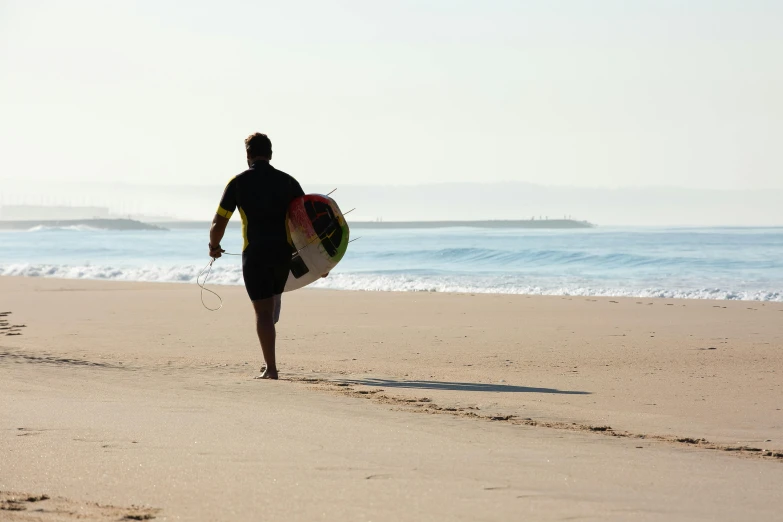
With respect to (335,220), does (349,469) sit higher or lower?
lower

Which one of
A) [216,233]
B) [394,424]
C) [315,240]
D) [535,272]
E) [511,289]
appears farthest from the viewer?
[535,272]

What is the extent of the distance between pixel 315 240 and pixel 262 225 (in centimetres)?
69

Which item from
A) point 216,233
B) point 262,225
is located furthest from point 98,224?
point 262,225

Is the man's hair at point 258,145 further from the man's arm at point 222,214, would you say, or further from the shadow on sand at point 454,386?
the shadow on sand at point 454,386

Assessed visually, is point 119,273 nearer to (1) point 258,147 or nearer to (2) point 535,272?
(2) point 535,272

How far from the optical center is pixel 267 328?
6918 millimetres

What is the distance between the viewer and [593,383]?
273 inches

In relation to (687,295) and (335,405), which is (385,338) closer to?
(335,405)

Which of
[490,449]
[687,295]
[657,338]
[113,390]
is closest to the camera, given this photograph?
[490,449]

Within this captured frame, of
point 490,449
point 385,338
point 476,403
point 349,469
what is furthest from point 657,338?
point 349,469

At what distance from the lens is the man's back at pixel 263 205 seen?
6.77 metres

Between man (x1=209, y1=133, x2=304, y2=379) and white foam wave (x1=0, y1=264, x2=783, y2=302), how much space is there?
39.1 ft

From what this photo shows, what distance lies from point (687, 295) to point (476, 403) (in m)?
13.2

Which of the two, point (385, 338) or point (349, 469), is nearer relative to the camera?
point (349, 469)
